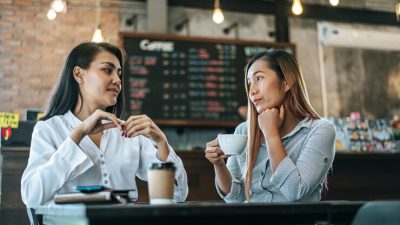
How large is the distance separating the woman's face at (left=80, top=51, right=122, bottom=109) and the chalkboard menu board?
128 inches

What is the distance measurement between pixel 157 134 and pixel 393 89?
18.2 ft

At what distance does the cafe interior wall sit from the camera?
5.79m

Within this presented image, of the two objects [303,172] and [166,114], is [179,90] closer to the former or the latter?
[166,114]

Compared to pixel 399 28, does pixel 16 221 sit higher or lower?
lower

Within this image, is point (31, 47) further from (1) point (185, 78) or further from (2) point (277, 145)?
(2) point (277, 145)

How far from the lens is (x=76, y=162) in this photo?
1889mm

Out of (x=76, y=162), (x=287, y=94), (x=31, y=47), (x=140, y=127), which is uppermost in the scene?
(x=31, y=47)

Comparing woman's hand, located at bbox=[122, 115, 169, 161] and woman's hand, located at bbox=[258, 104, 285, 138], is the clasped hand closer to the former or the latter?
woman's hand, located at bbox=[122, 115, 169, 161]

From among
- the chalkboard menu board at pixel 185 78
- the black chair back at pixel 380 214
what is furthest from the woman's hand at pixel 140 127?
the chalkboard menu board at pixel 185 78

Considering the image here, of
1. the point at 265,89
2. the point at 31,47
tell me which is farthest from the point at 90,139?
the point at 31,47

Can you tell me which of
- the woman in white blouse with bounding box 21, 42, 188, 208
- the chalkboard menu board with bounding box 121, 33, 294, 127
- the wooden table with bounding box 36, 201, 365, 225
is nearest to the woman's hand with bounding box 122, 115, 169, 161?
the woman in white blouse with bounding box 21, 42, 188, 208

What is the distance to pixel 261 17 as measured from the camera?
6.65 meters

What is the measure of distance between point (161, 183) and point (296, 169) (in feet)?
1.83

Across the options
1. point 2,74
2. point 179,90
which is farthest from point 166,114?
point 2,74
